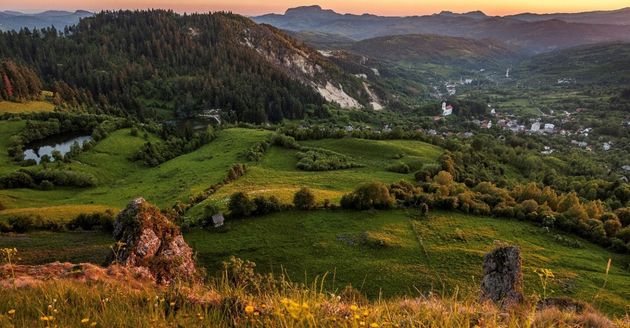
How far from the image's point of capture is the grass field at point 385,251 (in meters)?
46.7

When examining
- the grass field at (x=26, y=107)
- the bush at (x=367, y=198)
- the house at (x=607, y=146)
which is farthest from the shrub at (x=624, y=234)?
the grass field at (x=26, y=107)

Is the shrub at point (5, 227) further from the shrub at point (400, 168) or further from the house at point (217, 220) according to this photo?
the shrub at point (400, 168)

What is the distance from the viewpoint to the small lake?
112 meters

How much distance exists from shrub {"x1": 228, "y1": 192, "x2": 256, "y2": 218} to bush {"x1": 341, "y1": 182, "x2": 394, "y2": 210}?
15.4 m

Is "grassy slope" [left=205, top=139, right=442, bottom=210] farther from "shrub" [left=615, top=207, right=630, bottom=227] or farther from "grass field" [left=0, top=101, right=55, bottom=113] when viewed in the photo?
"grass field" [left=0, top=101, right=55, bottom=113]

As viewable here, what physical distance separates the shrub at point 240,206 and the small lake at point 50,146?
72455mm

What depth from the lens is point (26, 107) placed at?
468 feet

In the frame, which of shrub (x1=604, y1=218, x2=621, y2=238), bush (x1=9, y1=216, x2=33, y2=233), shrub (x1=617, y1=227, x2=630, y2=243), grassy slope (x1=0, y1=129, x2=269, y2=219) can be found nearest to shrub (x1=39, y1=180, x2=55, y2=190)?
grassy slope (x1=0, y1=129, x2=269, y2=219)

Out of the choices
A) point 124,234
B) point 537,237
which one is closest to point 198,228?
point 124,234

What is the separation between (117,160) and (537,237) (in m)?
101

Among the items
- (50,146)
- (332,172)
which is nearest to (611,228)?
(332,172)

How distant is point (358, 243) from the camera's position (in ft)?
182

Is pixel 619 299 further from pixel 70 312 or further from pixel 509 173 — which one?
pixel 509 173

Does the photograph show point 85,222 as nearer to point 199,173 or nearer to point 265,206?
point 265,206
